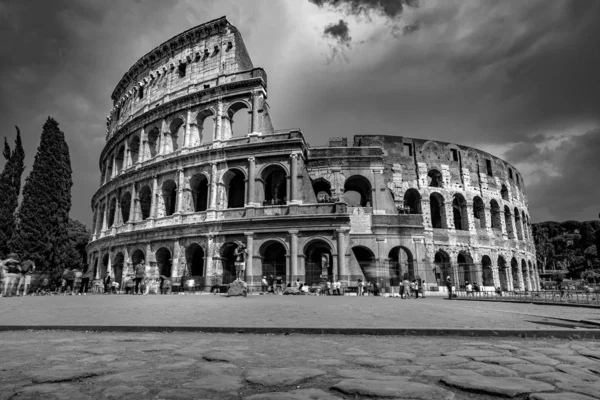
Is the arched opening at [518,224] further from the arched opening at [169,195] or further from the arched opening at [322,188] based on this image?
the arched opening at [169,195]

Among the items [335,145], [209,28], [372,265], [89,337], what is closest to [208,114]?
[209,28]

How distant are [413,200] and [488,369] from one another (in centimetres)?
2751

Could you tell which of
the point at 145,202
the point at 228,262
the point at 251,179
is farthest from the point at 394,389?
the point at 145,202

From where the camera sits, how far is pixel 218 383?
2262 millimetres

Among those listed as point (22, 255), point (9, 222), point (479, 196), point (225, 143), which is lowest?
point (22, 255)

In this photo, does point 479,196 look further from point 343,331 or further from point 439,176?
point 343,331

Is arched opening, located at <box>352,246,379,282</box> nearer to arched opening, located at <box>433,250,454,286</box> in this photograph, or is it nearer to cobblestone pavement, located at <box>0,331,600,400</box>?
arched opening, located at <box>433,250,454,286</box>

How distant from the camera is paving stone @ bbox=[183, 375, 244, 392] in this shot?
215 centimetres

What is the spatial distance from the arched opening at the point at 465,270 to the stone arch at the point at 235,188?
47.2ft

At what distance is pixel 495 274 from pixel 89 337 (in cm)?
3002

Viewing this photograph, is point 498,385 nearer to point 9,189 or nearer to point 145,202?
point 145,202

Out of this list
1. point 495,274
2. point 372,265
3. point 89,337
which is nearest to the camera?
point 89,337

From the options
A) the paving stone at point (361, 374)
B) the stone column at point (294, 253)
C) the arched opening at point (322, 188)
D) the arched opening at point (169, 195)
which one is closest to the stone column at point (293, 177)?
the stone column at point (294, 253)

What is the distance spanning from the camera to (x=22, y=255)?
24.7m
